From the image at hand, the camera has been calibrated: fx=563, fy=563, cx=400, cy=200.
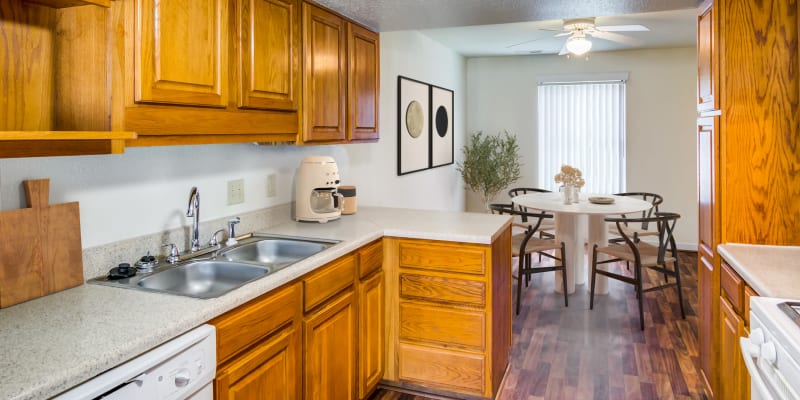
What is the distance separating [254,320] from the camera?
176cm

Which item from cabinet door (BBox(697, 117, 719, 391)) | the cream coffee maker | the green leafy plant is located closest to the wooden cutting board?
the cream coffee maker

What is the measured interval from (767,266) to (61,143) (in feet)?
7.79

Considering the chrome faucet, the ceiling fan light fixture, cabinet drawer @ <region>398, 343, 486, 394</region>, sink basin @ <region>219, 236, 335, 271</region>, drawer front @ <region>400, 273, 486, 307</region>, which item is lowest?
cabinet drawer @ <region>398, 343, 486, 394</region>

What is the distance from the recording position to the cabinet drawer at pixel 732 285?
211 centimetres

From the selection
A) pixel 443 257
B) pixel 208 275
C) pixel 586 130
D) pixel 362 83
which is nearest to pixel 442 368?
pixel 443 257

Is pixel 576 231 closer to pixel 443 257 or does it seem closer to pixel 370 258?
pixel 443 257

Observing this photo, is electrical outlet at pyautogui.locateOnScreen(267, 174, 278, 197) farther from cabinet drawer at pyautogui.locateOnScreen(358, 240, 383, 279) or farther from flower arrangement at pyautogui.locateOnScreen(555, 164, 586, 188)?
flower arrangement at pyautogui.locateOnScreen(555, 164, 586, 188)

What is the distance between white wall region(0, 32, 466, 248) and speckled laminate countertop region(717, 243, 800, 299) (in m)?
2.10

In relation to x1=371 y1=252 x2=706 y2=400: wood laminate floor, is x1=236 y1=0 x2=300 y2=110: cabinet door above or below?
above

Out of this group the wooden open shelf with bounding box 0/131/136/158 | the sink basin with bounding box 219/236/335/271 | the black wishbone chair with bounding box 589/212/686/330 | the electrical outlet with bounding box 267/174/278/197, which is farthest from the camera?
the black wishbone chair with bounding box 589/212/686/330

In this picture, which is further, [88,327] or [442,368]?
[442,368]

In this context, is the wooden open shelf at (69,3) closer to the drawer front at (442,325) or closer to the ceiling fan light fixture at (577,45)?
the drawer front at (442,325)

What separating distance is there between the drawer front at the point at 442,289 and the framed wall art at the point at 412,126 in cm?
206

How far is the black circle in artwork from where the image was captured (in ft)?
19.0
